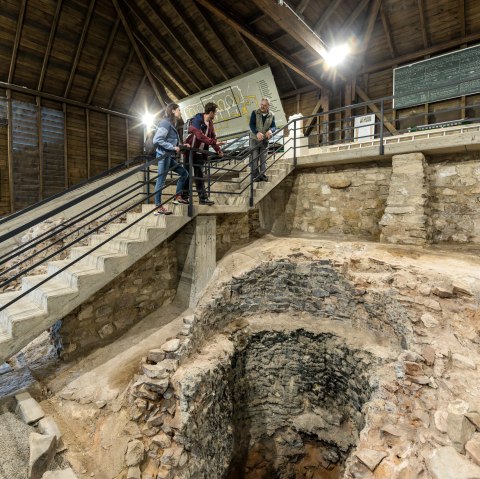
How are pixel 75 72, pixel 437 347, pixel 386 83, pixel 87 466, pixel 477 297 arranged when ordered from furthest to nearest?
pixel 75 72 < pixel 386 83 < pixel 477 297 < pixel 437 347 < pixel 87 466

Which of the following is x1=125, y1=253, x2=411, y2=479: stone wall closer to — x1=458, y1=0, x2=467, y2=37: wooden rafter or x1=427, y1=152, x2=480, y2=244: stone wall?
x1=427, y1=152, x2=480, y2=244: stone wall

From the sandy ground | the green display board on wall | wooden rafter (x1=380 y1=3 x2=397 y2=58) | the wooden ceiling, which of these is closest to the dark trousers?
the sandy ground

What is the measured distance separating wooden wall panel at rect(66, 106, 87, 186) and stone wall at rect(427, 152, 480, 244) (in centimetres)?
1184

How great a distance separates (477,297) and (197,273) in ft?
13.8

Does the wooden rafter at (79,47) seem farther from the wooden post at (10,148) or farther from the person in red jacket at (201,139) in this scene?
the person in red jacket at (201,139)

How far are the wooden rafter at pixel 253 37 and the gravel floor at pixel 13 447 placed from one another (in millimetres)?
9790

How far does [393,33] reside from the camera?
827 cm

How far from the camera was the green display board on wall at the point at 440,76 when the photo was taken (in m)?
7.52

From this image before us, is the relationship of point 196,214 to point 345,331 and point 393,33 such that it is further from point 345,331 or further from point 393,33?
point 393,33

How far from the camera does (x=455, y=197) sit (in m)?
5.73

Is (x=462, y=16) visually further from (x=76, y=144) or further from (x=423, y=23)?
(x=76, y=144)

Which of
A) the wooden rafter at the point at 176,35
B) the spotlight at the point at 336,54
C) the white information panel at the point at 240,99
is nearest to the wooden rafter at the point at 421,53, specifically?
the spotlight at the point at 336,54

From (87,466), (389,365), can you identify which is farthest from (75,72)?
(389,365)

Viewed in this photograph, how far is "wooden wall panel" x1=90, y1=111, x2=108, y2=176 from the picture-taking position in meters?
11.4
